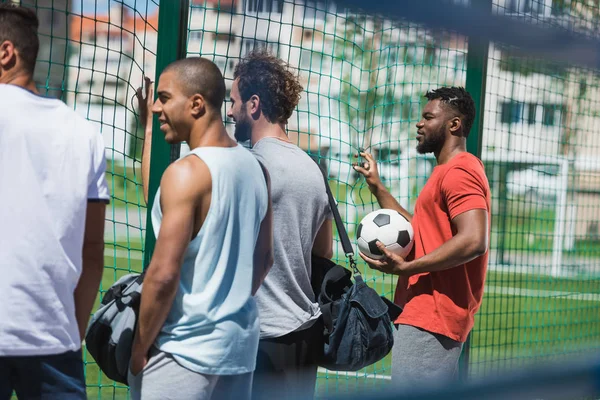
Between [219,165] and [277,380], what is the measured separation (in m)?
1.07

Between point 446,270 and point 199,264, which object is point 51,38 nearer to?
point 199,264

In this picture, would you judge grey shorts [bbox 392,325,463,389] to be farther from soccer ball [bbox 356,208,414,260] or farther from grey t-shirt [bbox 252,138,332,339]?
grey t-shirt [bbox 252,138,332,339]

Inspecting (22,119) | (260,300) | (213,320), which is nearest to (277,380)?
(260,300)

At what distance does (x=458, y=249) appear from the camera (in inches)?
142

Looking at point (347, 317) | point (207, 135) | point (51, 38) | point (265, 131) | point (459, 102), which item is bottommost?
point (347, 317)

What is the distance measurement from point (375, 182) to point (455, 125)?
0.51m

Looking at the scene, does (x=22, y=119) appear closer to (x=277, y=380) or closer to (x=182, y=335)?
(x=182, y=335)

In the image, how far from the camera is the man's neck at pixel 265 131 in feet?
10.9

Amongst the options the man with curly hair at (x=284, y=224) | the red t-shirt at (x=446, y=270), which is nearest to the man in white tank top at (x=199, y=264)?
the man with curly hair at (x=284, y=224)

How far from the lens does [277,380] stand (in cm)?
322

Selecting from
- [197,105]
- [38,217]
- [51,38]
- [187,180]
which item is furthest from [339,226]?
[51,38]

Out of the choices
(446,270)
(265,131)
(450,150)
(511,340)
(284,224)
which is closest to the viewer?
(284,224)

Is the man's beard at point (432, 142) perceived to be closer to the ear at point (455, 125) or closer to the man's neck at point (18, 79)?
the ear at point (455, 125)

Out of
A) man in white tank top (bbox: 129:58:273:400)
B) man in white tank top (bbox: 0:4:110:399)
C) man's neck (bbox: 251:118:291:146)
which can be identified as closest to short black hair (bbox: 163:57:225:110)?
man in white tank top (bbox: 129:58:273:400)
